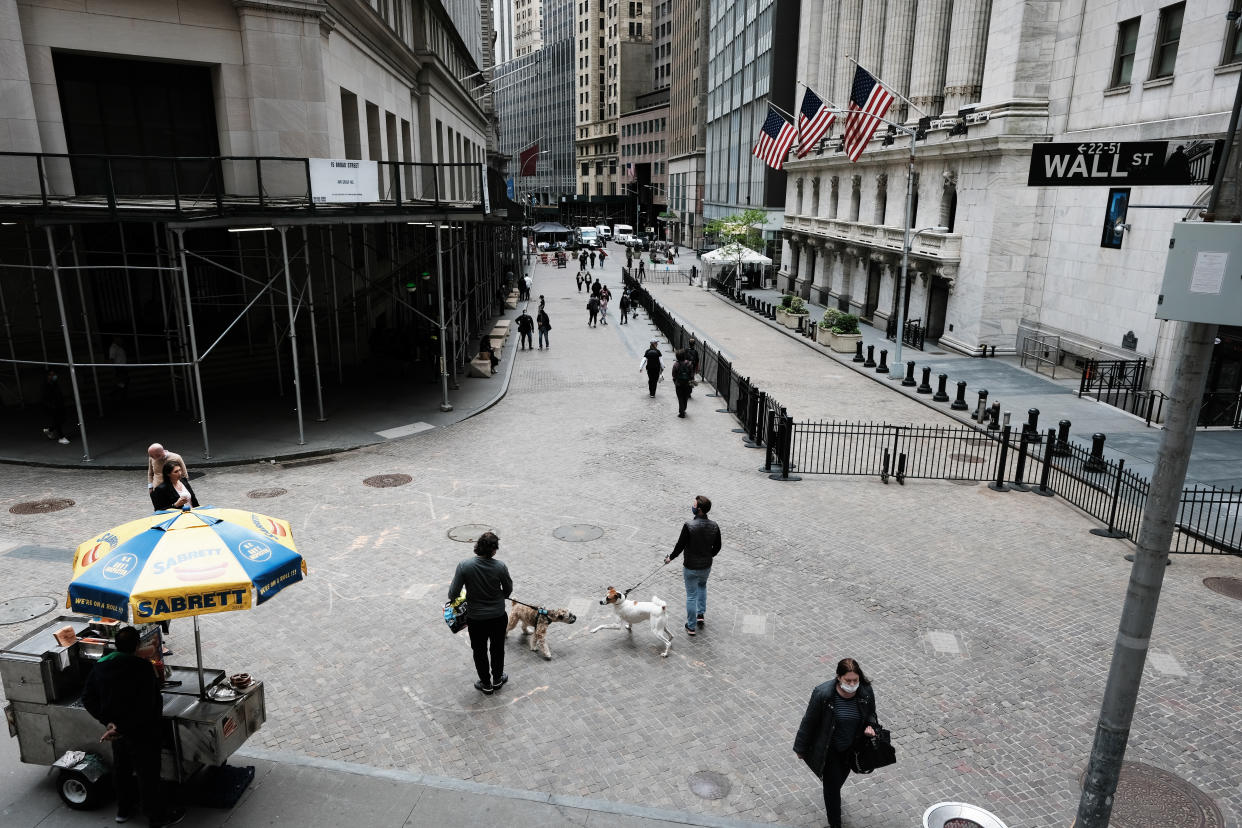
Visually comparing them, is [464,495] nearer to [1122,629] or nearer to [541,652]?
[541,652]

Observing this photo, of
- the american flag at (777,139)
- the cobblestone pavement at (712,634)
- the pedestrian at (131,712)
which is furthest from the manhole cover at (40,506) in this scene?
the american flag at (777,139)

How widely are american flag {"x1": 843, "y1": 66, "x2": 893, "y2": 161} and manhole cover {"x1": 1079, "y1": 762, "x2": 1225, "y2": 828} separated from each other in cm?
2185

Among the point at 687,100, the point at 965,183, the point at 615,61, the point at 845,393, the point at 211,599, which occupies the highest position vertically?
the point at 615,61

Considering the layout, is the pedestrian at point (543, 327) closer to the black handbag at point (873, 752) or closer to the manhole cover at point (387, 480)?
the manhole cover at point (387, 480)

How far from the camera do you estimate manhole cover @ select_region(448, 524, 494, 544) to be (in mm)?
12305

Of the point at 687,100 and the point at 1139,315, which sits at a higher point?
the point at 687,100

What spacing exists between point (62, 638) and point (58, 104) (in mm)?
15805

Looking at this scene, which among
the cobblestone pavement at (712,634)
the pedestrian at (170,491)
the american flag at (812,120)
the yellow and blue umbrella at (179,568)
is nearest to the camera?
Answer: the yellow and blue umbrella at (179,568)

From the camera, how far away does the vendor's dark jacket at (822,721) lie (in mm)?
6098

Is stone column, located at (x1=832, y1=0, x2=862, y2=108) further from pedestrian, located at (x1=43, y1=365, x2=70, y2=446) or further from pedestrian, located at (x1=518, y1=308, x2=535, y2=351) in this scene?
pedestrian, located at (x1=43, y1=365, x2=70, y2=446)

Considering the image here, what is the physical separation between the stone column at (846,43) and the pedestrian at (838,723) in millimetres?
41938

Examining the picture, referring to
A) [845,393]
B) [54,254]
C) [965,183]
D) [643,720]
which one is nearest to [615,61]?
[965,183]

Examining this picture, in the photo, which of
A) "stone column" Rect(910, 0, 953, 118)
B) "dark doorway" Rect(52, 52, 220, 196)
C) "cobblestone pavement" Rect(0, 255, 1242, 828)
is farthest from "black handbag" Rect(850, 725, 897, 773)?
"stone column" Rect(910, 0, 953, 118)

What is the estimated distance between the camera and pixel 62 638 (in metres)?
6.32
